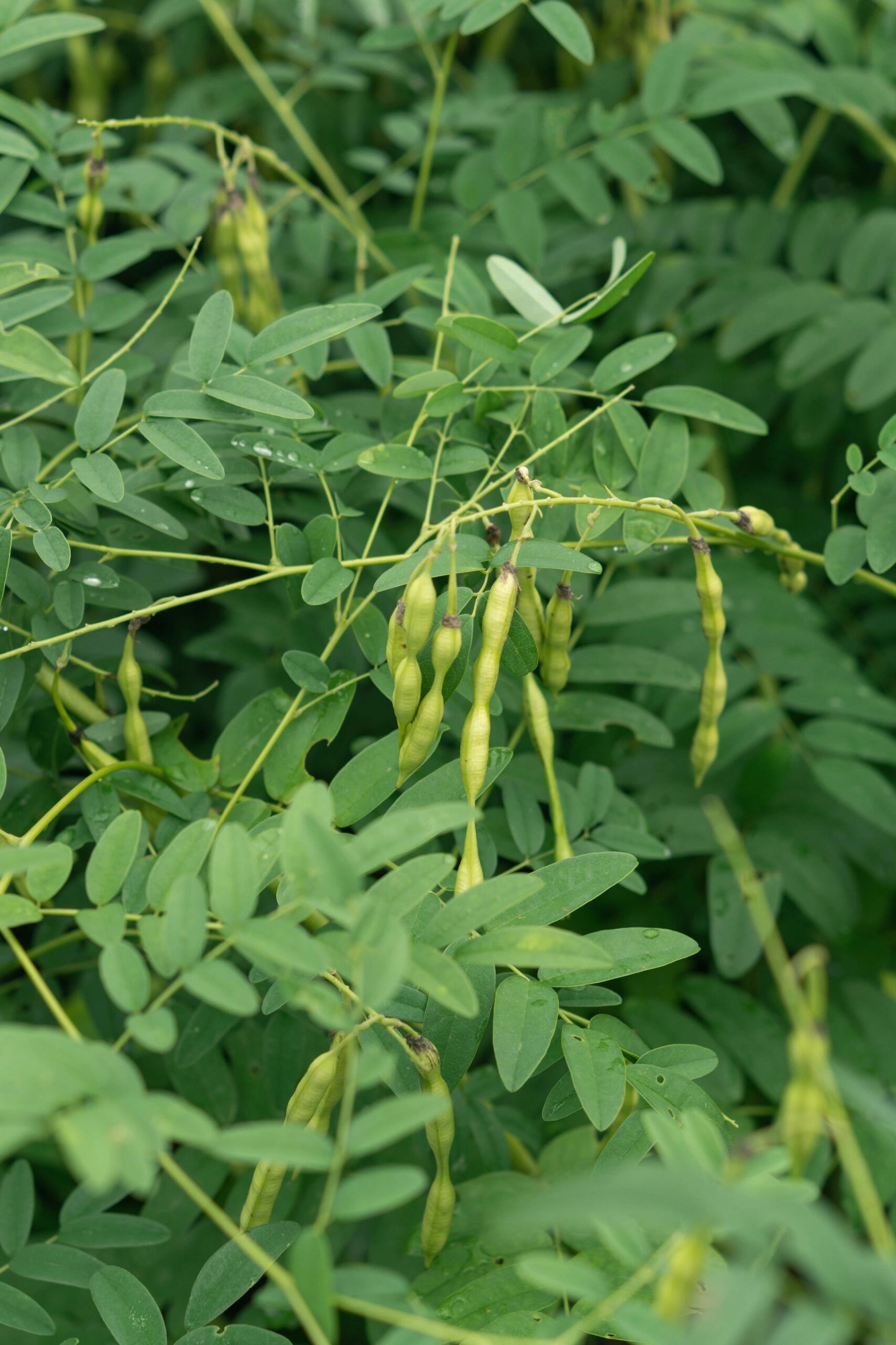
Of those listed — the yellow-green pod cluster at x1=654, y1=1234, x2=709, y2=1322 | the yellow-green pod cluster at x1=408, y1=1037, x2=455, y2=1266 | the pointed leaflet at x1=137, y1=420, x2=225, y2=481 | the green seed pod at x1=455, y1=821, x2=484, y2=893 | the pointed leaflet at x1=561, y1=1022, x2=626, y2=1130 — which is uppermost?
the pointed leaflet at x1=137, y1=420, x2=225, y2=481

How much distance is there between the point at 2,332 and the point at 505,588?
1.83 ft

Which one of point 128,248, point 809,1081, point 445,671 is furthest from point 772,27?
point 809,1081

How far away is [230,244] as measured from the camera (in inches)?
59.1

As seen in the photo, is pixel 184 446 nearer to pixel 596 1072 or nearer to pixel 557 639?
pixel 557 639

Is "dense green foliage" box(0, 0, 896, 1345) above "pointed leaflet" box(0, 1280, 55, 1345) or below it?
above

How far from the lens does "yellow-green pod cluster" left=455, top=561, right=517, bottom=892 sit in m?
0.98

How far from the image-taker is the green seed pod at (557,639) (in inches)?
44.9

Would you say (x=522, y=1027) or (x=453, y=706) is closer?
(x=522, y=1027)

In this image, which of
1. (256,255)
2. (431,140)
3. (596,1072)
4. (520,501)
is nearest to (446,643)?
(520,501)

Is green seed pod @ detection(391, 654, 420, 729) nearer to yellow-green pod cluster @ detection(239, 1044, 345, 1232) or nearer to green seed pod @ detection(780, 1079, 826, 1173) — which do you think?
yellow-green pod cluster @ detection(239, 1044, 345, 1232)

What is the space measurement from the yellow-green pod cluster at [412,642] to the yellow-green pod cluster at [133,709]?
319 mm

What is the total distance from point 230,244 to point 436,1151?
45.6 inches

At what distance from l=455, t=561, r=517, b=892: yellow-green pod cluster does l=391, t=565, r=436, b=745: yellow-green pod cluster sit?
53mm

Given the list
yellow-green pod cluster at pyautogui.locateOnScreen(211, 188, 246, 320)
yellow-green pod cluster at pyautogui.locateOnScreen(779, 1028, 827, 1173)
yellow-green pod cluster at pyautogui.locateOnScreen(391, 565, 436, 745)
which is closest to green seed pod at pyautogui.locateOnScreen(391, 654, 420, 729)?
yellow-green pod cluster at pyautogui.locateOnScreen(391, 565, 436, 745)
